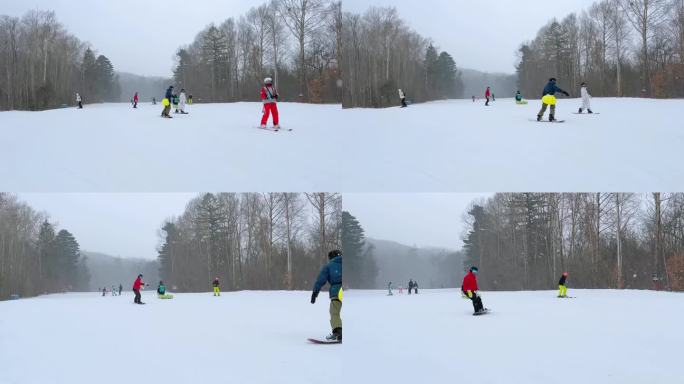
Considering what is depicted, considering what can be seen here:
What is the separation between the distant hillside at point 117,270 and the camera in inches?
763

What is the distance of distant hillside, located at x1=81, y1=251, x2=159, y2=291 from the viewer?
19.4 meters

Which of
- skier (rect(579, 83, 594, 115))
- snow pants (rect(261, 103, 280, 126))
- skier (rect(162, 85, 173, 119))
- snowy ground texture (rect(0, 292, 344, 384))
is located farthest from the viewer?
skier (rect(162, 85, 173, 119))

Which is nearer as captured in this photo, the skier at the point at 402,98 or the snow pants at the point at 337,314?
the snow pants at the point at 337,314

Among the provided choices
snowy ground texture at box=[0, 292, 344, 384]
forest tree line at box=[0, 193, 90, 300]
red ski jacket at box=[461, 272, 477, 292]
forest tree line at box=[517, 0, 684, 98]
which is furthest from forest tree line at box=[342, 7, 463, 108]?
forest tree line at box=[0, 193, 90, 300]

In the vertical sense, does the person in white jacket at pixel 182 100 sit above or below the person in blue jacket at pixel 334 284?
above

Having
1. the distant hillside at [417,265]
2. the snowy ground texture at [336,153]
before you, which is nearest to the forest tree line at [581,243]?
the distant hillside at [417,265]

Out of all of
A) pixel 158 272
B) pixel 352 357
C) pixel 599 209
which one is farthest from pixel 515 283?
pixel 352 357

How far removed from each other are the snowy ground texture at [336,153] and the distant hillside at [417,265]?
108 cm

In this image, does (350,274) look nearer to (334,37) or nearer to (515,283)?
(334,37)

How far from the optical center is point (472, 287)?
35.1 feet

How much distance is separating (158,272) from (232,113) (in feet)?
32.2

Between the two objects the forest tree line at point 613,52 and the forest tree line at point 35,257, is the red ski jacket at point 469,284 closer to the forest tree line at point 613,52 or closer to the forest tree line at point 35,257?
the forest tree line at point 613,52

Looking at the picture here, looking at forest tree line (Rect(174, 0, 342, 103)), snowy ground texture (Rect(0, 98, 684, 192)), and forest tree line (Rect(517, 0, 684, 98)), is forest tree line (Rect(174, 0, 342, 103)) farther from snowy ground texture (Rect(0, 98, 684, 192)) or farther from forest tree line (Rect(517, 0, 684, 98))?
forest tree line (Rect(517, 0, 684, 98))

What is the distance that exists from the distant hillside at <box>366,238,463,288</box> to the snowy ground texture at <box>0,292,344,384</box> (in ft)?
4.30
